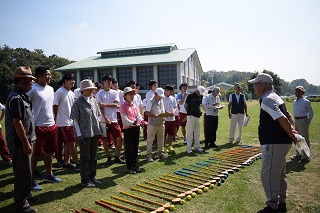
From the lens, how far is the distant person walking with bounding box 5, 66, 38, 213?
3.85 meters

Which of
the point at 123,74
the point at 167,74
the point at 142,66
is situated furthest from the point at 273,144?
the point at 123,74

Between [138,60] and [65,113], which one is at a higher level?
[138,60]

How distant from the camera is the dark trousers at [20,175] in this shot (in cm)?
396

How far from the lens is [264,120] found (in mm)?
3973

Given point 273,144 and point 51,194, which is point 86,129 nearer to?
point 51,194

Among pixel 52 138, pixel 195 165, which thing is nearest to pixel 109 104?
pixel 52 138

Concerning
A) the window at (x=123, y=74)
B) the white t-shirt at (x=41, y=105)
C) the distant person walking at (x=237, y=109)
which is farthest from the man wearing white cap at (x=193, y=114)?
the window at (x=123, y=74)

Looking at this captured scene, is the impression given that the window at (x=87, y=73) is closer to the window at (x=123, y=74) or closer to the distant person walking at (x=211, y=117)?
the window at (x=123, y=74)

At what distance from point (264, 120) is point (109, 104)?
4613 mm

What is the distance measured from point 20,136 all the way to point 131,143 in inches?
112

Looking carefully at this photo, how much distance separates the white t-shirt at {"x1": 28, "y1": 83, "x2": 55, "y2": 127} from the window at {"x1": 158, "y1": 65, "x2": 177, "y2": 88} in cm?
3043

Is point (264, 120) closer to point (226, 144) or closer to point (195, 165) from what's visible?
point (195, 165)

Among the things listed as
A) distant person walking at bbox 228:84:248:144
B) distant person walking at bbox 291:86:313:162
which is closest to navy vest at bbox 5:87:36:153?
distant person walking at bbox 291:86:313:162

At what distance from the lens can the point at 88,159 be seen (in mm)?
5133
